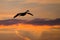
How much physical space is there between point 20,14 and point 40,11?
256 mm

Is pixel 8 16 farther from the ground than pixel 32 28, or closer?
farther from the ground

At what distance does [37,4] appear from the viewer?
2.03 metres

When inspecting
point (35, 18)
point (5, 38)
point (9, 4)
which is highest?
point (9, 4)

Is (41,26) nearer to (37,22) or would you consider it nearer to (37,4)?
(37,22)

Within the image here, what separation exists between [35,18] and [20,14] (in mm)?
194

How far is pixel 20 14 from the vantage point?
1.99m

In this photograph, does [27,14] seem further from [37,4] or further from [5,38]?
[5,38]

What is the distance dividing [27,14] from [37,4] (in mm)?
182

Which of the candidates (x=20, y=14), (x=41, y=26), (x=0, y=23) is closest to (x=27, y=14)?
(x=20, y=14)

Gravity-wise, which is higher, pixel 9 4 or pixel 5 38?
pixel 9 4

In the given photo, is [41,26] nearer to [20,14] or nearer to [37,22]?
[37,22]

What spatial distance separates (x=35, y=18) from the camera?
78.6 inches

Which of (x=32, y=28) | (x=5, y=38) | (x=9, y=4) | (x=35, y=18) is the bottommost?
(x=5, y=38)

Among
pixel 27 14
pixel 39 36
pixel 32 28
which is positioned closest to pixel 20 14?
pixel 27 14
